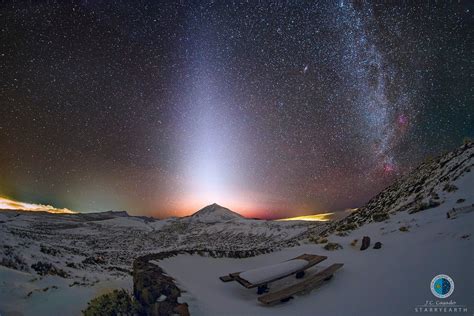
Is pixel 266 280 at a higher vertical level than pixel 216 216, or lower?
lower

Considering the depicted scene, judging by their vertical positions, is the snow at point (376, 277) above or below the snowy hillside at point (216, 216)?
below

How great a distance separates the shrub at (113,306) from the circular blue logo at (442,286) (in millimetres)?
5476

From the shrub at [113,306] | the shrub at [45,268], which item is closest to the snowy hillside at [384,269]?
the shrub at [113,306]

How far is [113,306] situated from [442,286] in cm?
617

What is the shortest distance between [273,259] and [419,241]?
3.99 metres

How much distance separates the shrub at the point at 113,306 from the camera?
5004 millimetres

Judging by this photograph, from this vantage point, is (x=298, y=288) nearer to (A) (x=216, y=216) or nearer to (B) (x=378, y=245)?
(B) (x=378, y=245)

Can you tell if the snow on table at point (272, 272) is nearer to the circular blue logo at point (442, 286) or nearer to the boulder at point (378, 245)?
the circular blue logo at point (442, 286)

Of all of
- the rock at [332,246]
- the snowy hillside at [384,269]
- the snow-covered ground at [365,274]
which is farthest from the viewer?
the rock at [332,246]

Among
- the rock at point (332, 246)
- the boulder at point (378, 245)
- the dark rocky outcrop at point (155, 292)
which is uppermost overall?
the boulder at point (378, 245)

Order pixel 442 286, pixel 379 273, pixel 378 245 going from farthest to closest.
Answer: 1. pixel 378 245
2. pixel 379 273
3. pixel 442 286

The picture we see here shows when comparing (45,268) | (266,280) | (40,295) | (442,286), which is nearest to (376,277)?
(442,286)

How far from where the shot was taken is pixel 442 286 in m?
3.93

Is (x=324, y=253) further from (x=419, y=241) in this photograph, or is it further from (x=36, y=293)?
(x=36, y=293)
